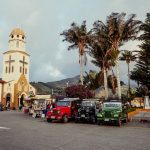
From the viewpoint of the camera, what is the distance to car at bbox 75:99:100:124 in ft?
78.1

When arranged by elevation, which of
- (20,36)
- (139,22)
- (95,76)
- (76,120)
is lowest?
(76,120)

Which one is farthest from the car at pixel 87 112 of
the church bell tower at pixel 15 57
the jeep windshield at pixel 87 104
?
the church bell tower at pixel 15 57

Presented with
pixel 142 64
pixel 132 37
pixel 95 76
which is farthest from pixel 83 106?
pixel 95 76

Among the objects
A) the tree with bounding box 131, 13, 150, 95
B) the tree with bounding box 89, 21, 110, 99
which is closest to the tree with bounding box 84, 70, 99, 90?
the tree with bounding box 131, 13, 150, 95

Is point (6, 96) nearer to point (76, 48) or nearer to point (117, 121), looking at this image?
point (76, 48)

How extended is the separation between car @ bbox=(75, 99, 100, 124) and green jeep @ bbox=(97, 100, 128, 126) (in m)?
0.90

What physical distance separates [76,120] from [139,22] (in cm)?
1775

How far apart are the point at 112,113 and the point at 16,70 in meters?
50.4

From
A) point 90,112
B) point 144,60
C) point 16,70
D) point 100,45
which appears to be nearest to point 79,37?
point 100,45

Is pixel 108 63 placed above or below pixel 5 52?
below

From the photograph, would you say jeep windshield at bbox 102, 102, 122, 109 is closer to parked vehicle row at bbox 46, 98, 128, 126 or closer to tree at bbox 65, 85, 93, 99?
parked vehicle row at bbox 46, 98, 128, 126

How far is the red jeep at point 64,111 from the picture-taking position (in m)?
23.8

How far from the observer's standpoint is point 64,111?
2427 cm

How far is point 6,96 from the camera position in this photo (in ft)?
221
